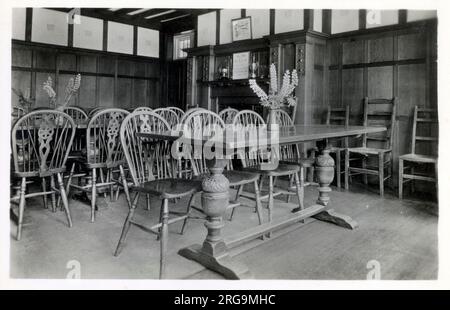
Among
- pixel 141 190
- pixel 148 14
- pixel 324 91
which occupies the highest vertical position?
pixel 148 14

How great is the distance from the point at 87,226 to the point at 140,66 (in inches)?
231

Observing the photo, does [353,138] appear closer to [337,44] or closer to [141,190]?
[337,44]

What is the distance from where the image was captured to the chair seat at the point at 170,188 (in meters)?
2.07

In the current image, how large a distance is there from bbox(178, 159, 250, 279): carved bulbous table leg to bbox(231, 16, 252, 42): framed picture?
14.9ft

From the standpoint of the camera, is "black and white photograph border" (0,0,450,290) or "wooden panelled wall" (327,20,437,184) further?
"wooden panelled wall" (327,20,437,184)

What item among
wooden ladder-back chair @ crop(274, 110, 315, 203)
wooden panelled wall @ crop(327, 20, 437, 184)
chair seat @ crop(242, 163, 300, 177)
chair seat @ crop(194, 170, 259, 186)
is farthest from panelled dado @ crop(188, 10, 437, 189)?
chair seat @ crop(194, 170, 259, 186)

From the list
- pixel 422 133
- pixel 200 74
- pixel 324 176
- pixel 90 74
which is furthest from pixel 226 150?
pixel 90 74

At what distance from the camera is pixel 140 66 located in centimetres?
804

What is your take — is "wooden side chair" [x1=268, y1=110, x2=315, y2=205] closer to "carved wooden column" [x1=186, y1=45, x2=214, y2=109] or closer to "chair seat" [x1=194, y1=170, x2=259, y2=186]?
"chair seat" [x1=194, y1=170, x2=259, y2=186]

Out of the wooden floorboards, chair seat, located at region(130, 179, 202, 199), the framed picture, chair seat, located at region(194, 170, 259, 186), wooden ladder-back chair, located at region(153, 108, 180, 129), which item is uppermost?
the framed picture

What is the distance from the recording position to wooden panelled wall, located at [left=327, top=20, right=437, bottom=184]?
13.6 feet

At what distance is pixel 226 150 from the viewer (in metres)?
1.91

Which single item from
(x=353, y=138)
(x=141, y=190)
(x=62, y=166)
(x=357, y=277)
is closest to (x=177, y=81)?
(x=353, y=138)

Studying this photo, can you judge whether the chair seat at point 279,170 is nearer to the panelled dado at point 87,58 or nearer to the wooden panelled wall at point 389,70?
the wooden panelled wall at point 389,70
